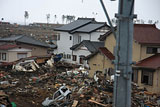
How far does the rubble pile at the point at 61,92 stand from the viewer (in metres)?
13.6

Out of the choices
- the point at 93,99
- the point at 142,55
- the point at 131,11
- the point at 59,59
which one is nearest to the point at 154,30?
the point at 142,55

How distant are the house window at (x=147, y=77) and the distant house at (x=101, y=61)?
341cm

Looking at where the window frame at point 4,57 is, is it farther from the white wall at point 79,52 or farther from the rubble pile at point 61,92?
the white wall at point 79,52

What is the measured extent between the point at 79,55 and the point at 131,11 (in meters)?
30.2

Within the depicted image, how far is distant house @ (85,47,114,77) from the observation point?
75.8 feet

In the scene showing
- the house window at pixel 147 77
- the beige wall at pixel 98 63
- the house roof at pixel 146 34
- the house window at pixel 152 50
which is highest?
the house roof at pixel 146 34

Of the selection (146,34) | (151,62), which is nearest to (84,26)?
(146,34)

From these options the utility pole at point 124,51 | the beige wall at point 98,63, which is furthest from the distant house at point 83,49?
the utility pole at point 124,51

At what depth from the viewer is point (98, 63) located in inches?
953

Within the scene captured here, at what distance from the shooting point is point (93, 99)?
46.9 ft

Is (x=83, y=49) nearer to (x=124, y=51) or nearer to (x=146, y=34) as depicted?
(x=146, y=34)

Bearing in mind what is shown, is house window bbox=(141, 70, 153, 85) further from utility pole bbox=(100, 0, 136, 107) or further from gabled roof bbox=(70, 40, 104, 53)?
utility pole bbox=(100, 0, 136, 107)

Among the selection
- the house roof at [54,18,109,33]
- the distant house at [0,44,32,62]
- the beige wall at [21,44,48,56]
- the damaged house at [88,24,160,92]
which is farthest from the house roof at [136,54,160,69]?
the beige wall at [21,44,48,56]

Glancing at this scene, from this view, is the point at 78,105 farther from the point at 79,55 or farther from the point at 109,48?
the point at 79,55
